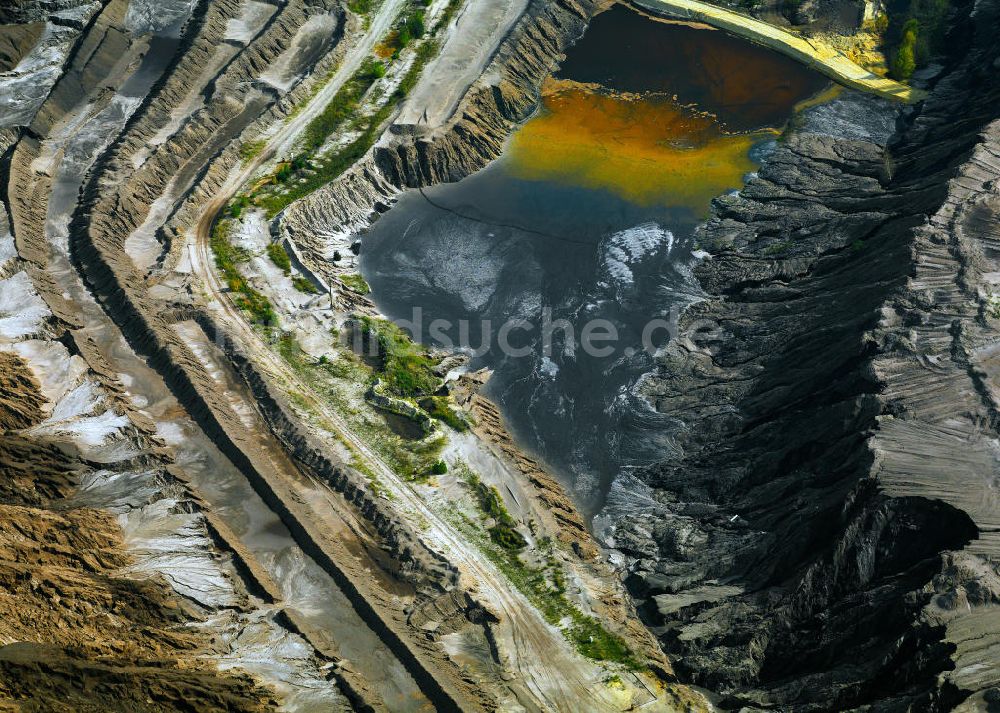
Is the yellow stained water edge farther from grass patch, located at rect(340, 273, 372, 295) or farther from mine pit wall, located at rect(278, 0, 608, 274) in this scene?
grass patch, located at rect(340, 273, 372, 295)

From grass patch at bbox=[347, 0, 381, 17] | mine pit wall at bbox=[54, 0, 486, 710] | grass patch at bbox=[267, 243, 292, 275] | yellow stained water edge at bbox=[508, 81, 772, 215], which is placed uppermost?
A: yellow stained water edge at bbox=[508, 81, 772, 215]

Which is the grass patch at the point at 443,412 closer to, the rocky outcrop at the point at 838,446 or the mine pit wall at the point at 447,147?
the rocky outcrop at the point at 838,446

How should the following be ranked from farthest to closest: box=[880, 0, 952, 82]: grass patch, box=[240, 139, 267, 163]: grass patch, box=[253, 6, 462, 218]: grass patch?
box=[880, 0, 952, 82]: grass patch, box=[240, 139, 267, 163]: grass patch, box=[253, 6, 462, 218]: grass patch

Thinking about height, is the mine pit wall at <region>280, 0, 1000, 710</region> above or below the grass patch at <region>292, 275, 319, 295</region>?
above

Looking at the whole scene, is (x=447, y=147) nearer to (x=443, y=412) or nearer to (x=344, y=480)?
(x=443, y=412)

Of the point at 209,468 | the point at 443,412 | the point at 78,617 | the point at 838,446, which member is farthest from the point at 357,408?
the point at 838,446

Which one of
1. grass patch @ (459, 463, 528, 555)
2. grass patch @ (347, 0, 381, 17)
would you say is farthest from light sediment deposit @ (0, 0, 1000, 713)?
grass patch @ (347, 0, 381, 17)

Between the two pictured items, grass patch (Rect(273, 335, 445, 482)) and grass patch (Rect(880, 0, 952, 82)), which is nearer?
grass patch (Rect(273, 335, 445, 482))
